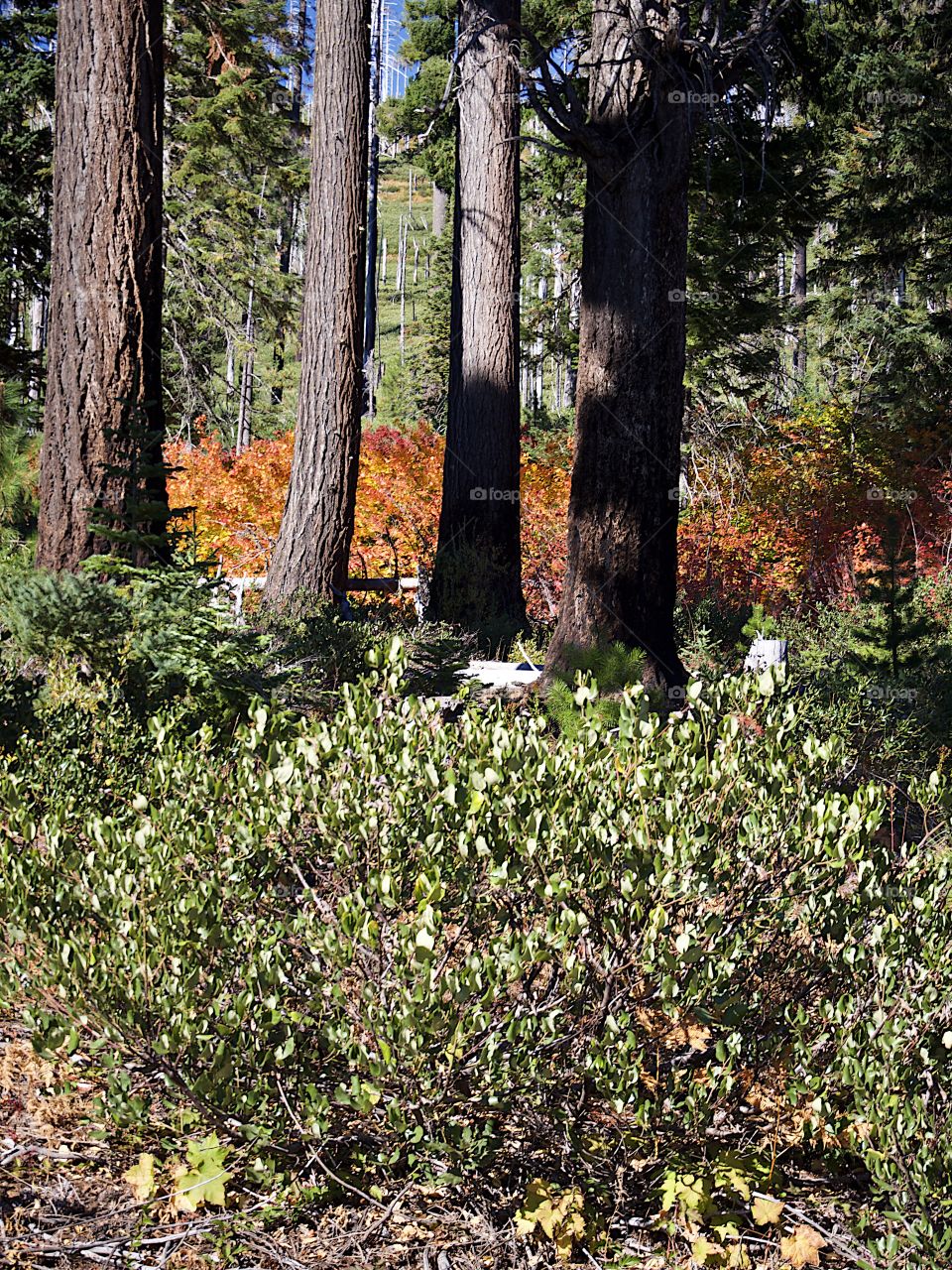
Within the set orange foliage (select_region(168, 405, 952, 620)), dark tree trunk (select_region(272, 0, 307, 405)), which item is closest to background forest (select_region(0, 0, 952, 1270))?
orange foliage (select_region(168, 405, 952, 620))

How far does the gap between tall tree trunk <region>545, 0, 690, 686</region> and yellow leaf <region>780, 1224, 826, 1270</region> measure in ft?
12.2

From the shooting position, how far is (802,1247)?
2.53 metres

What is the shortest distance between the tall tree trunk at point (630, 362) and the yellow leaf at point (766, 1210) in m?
3.66

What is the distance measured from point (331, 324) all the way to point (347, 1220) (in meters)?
7.43

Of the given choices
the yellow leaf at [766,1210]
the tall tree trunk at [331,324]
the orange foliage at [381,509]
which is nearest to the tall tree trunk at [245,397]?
the orange foliage at [381,509]

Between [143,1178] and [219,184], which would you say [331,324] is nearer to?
[143,1178]

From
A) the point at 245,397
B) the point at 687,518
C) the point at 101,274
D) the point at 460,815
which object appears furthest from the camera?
the point at 245,397

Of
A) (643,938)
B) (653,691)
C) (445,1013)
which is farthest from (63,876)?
(653,691)

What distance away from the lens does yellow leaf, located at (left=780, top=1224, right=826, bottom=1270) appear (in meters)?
2.52

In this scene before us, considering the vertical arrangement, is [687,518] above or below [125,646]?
above

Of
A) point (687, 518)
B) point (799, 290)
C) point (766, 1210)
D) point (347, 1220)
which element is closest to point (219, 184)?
point (687, 518)

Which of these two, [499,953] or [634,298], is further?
[634,298]

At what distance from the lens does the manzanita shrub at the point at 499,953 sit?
2408 mm

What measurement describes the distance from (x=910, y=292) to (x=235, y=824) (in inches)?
636
